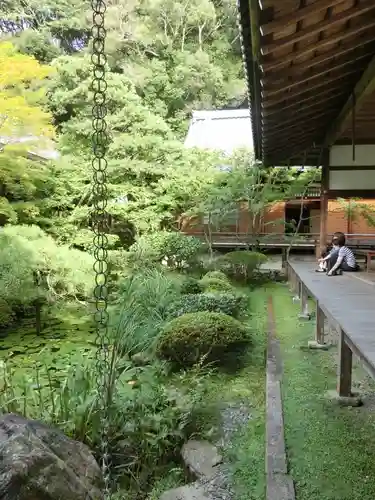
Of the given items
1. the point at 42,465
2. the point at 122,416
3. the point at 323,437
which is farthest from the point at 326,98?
the point at 42,465

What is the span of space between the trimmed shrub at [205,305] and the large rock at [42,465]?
338cm

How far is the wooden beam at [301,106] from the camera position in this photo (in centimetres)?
495

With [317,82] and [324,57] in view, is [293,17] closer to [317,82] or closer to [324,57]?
[324,57]

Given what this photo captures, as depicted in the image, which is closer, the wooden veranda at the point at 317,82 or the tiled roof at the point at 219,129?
the wooden veranda at the point at 317,82

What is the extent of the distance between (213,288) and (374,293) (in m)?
3.63

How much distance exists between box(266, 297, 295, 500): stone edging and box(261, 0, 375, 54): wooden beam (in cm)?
246

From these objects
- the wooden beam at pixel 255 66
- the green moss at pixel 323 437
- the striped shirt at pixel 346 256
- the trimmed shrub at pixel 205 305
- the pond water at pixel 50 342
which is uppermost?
the wooden beam at pixel 255 66

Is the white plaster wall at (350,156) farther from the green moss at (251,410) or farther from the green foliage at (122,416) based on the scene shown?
the green foliage at (122,416)

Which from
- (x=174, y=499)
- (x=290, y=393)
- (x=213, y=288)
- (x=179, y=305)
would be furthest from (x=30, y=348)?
(x=174, y=499)

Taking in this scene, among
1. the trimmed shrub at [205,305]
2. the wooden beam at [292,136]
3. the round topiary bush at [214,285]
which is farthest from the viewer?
the round topiary bush at [214,285]

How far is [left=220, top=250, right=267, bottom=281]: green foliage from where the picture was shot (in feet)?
37.0

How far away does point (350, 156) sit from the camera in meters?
7.84

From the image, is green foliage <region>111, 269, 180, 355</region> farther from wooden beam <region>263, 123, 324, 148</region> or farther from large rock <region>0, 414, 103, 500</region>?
wooden beam <region>263, 123, 324, 148</region>

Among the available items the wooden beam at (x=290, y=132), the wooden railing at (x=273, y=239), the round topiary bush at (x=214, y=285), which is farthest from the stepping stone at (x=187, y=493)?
the wooden railing at (x=273, y=239)
